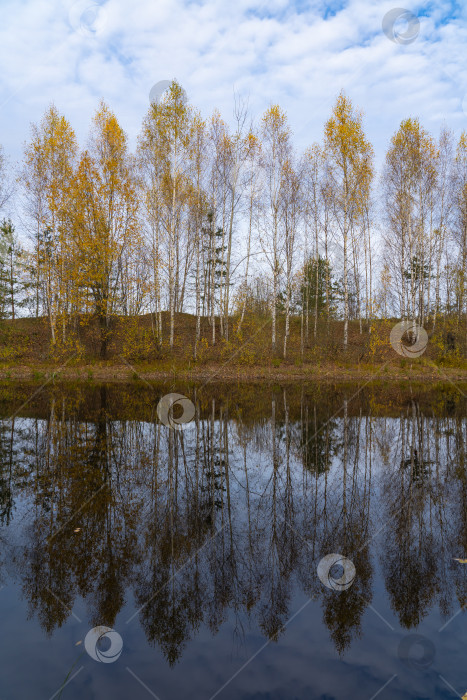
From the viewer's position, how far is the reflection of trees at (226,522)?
3111 mm

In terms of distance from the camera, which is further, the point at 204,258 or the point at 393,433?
the point at 204,258

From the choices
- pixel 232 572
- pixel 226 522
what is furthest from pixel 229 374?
pixel 232 572

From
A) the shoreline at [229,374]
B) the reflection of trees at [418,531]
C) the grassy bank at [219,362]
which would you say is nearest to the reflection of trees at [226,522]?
the reflection of trees at [418,531]

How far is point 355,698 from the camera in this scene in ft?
7.53

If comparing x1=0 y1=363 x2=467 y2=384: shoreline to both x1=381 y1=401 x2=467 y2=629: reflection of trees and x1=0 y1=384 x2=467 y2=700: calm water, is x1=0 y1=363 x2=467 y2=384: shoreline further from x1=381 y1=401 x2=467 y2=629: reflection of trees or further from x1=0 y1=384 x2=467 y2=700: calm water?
x1=381 y1=401 x2=467 y2=629: reflection of trees

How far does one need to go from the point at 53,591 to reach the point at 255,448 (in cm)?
475

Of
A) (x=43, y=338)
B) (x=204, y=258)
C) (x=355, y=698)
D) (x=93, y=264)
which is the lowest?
(x=355, y=698)

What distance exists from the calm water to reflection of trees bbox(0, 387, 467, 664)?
0.7 inches

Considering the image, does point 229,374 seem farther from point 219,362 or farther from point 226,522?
point 226,522

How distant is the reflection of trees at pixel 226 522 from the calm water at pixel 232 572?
0.06ft

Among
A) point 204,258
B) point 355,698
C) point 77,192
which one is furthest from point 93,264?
point 355,698

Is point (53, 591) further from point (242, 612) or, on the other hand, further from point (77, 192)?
point (77, 192)

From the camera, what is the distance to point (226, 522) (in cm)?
446

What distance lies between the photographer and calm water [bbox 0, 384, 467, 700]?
2.50 m
